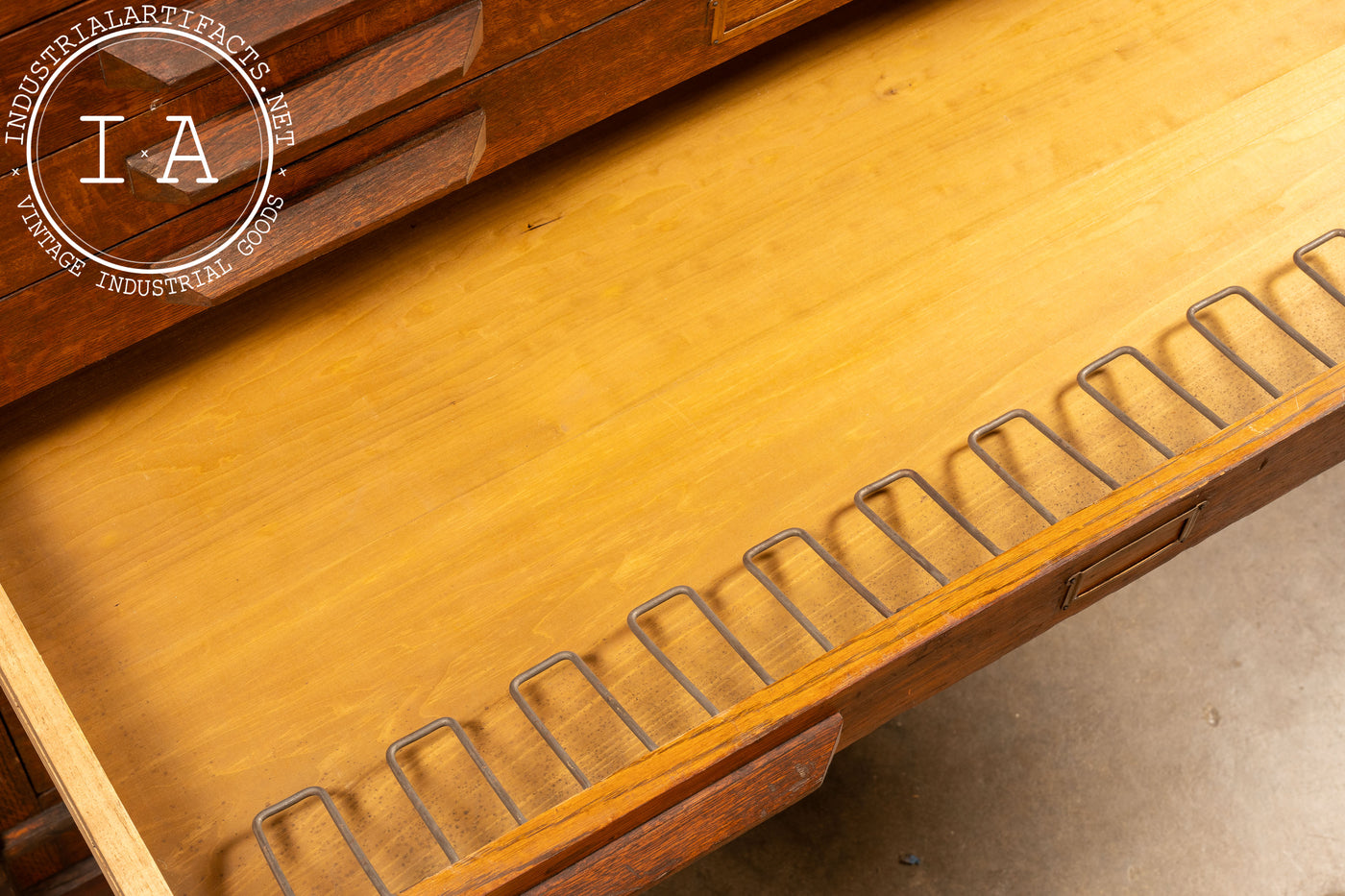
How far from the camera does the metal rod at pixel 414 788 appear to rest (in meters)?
0.97

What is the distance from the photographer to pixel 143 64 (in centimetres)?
95

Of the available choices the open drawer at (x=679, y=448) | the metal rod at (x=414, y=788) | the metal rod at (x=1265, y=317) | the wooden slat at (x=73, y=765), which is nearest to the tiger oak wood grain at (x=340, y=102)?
the open drawer at (x=679, y=448)

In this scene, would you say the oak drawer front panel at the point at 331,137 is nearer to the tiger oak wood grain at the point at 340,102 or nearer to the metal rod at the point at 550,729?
the tiger oak wood grain at the point at 340,102

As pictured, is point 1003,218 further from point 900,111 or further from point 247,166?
point 247,166

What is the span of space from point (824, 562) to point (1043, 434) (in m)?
0.25

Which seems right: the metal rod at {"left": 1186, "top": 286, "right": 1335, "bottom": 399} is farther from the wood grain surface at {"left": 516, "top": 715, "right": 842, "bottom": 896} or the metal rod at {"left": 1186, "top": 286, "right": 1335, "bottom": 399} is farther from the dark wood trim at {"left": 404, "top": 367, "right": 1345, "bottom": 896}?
the wood grain surface at {"left": 516, "top": 715, "right": 842, "bottom": 896}

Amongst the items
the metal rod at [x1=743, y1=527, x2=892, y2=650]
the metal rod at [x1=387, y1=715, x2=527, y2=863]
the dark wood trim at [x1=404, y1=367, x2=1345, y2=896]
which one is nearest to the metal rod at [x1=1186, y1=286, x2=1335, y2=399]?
the dark wood trim at [x1=404, y1=367, x2=1345, y2=896]

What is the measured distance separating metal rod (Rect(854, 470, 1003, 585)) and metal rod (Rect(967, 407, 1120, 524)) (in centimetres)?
5

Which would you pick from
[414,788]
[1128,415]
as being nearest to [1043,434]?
[1128,415]

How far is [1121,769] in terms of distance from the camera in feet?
6.22

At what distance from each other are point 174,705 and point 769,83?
0.90 meters

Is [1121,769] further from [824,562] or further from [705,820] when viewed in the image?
[705,820]

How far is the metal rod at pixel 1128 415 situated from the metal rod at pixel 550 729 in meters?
0.53

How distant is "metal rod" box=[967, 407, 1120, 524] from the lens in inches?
44.0
